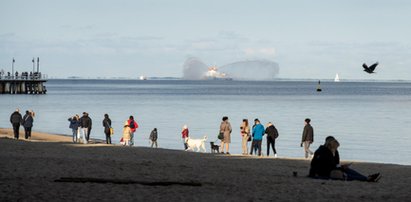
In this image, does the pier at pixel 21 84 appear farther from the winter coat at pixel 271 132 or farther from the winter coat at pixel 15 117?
the winter coat at pixel 271 132

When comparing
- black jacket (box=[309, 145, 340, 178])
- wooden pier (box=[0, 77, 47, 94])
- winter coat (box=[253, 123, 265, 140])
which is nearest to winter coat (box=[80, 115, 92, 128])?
winter coat (box=[253, 123, 265, 140])

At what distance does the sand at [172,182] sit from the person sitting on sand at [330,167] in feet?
1.00

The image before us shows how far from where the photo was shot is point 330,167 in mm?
17828

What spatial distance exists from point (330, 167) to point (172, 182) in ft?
13.1

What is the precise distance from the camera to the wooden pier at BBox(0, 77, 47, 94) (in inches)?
4951

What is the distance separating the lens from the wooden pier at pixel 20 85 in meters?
126

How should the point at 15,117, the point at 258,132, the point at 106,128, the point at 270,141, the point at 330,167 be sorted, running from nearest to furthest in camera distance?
the point at 330,167 → the point at 258,132 → the point at 270,141 → the point at 106,128 → the point at 15,117

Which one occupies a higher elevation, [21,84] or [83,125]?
[21,84]

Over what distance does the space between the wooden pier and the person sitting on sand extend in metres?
112

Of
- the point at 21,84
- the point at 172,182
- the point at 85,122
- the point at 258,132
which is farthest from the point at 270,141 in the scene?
the point at 21,84

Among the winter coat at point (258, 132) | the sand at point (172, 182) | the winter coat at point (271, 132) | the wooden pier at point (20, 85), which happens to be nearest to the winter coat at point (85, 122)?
the winter coat at point (258, 132)

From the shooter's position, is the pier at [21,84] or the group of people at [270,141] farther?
the pier at [21,84]

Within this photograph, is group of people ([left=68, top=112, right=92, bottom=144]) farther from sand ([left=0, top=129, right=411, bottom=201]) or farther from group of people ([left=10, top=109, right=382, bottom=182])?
sand ([left=0, top=129, right=411, bottom=201])

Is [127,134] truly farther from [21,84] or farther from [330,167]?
[21,84]
